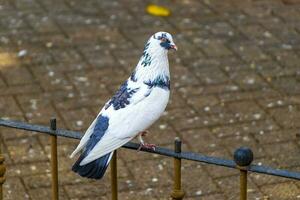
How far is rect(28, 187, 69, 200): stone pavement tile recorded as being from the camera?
5285mm

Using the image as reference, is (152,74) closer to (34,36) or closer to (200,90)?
(200,90)

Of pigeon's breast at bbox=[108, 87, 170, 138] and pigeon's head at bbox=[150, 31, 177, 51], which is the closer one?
pigeon's breast at bbox=[108, 87, 170, 138]

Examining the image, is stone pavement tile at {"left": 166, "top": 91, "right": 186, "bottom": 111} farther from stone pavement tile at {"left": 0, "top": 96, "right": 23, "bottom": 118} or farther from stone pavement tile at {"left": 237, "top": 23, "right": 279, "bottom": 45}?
stone pavement tile at {"left": 237, "top": 23, "right": 279, "bottom": 45}

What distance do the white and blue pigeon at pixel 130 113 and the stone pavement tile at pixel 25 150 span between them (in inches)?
92.5

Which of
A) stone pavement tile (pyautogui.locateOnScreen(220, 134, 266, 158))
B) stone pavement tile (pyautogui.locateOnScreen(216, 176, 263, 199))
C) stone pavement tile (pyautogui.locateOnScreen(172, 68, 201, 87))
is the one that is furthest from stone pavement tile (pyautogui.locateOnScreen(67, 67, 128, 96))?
stone pavement tile (pyautogui.locateOnScreen(216, 176, 263, 199))

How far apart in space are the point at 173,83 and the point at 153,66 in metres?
3.42

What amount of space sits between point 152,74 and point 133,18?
4.82 m

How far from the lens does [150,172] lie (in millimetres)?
5586

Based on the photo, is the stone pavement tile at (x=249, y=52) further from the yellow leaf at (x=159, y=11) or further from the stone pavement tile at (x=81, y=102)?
the stone pavement tile at (x=81, y=102)

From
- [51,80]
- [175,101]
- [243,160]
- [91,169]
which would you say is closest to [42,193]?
[175,101]

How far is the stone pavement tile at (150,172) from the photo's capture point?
5.46 meters

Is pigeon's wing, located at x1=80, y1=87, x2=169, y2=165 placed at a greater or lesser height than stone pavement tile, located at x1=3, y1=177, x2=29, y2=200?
greater

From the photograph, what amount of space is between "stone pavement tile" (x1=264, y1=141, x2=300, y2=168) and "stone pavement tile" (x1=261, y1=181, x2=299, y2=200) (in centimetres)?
28

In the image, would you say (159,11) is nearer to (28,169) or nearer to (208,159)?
(28,169)
